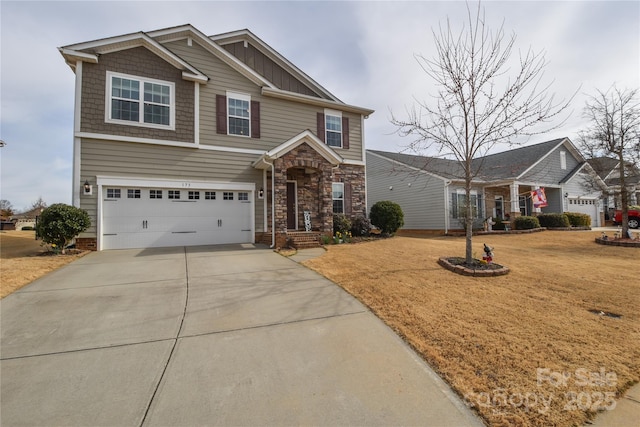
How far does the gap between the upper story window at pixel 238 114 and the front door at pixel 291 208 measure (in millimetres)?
2712

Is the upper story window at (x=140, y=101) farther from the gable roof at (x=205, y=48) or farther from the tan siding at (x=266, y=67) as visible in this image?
the tan siding at (x=266, y=67)

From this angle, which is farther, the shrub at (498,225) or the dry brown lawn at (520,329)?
the shrub at (498,225)

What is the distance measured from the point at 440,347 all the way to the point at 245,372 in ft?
6.66

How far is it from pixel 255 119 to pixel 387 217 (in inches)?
273

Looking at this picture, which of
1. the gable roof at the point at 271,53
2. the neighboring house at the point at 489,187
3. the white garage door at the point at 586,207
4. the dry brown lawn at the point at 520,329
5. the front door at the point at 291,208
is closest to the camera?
the dry brown lawn at the point at 520,329

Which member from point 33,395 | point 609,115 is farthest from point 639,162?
point 33,395

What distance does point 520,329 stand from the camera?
3.51 metres

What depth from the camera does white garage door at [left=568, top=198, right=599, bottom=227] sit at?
2145 cm

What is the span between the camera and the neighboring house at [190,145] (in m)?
9.27

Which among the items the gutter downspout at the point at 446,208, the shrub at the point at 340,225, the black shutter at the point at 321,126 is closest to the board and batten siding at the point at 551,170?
the gutter downspout at the point at 446,208

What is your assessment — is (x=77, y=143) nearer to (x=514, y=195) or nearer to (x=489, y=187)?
(x=489, y=187)

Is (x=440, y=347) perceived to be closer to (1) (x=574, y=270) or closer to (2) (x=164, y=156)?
(1) (x=574, y=270)

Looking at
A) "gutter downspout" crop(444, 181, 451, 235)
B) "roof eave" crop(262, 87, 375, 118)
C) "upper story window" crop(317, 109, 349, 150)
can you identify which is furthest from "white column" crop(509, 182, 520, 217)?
"upper story window" crop(317, 109, 349, 150)

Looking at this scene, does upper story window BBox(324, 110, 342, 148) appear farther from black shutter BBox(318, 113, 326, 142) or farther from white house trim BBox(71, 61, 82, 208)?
white house trim BBox(71, 61, 82, 208)
